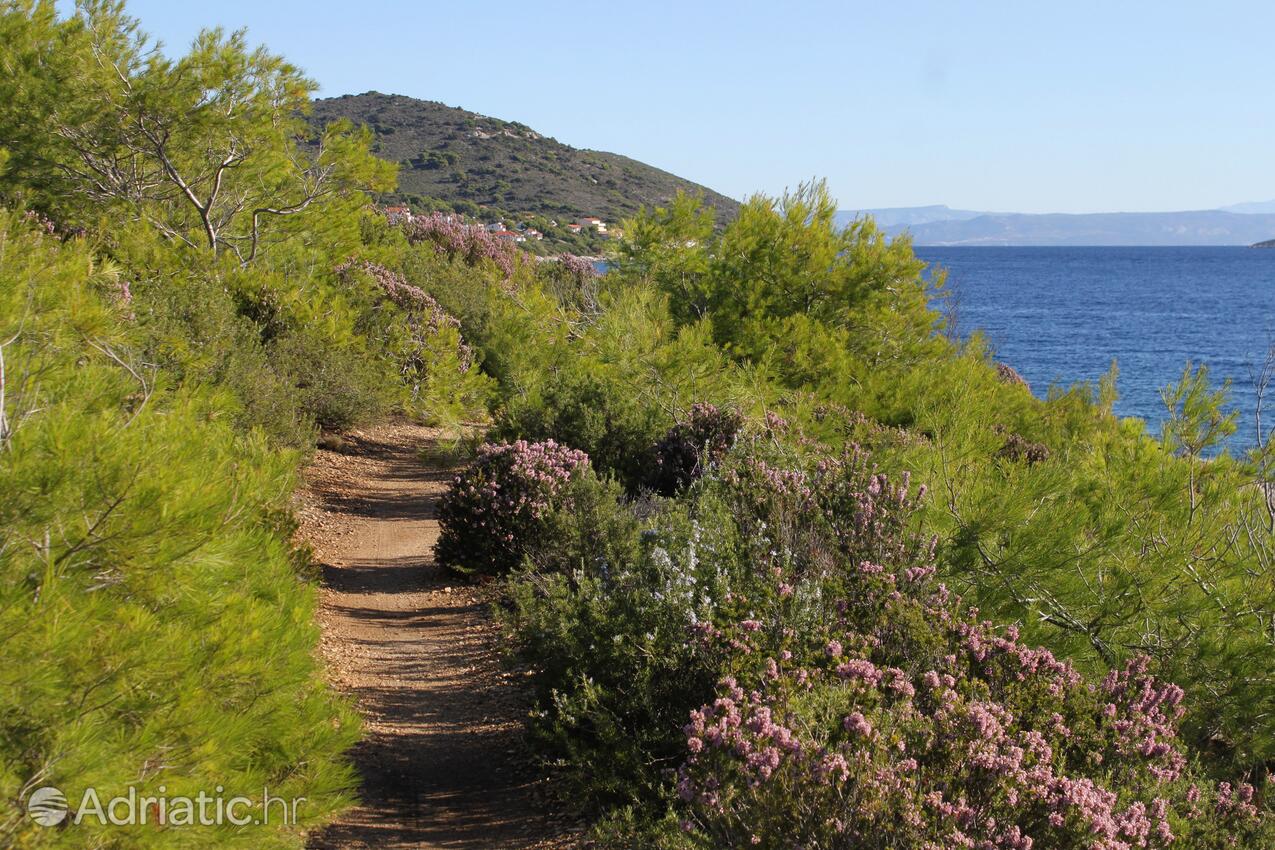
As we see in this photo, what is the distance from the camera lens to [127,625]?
10.1 feet

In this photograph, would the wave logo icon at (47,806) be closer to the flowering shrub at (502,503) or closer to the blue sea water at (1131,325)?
the flowering shrub at (502,503)

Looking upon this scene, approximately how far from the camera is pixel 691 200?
16.7 meters

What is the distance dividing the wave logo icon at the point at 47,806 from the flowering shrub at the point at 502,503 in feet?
17.0

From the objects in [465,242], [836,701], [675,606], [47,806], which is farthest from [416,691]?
[465,242]

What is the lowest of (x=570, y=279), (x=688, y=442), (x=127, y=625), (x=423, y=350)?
(x=688, y=442)

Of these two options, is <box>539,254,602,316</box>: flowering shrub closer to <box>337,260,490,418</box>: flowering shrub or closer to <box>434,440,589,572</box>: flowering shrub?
<box>337,260,490,418</box>: flowering shrub

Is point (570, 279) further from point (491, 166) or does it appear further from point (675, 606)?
point (491, 166)

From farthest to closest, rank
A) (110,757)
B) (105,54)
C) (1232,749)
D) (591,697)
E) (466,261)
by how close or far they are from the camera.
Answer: (466,261) → (105,54) → (1232,749) → (591,697) → (110,757)

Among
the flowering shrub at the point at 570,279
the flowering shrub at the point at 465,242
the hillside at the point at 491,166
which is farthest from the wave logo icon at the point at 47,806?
the hillside at the point at 491,166

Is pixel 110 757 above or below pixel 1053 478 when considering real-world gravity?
below

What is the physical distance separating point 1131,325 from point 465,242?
53.3 metres

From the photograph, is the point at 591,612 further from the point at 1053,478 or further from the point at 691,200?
the point at 691,200

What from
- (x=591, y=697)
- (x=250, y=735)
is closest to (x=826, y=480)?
(x=591, y=697)

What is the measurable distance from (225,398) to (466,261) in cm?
2113
